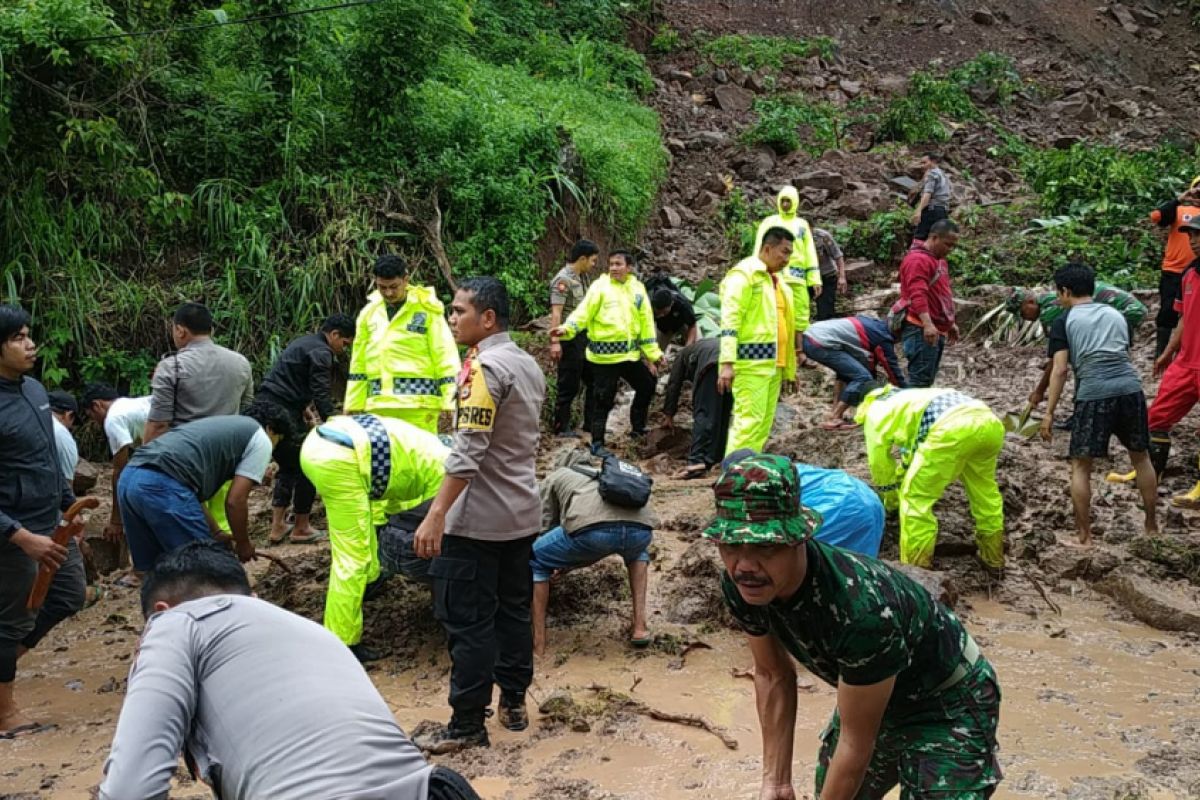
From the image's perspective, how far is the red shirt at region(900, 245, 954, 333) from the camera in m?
7.90

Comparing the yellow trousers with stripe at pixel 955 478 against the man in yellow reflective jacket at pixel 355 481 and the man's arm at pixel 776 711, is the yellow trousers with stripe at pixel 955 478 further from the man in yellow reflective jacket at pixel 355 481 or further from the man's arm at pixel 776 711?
the man's arm at pixel 776 711

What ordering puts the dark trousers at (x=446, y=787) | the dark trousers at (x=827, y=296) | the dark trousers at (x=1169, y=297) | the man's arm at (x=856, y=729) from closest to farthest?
the dark trousers at (x=446, y=787)
the man's arm at (x=856, y=729)
the dark trousers at (x=1169, y=297)
the dark trousers at (x=827, y=296)

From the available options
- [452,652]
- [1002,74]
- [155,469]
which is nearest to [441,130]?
[155,469]

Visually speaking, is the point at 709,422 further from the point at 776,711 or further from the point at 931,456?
the point at 776,711

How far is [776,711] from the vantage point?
8.47 ft

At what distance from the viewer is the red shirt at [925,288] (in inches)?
311

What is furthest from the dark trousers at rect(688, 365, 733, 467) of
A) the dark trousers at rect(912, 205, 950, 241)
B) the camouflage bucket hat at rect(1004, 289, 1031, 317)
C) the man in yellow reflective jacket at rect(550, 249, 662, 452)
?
the dark trousers at rect(912, 205, 950, 241)

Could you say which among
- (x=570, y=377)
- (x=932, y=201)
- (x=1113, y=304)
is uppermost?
(x=932, y=201)

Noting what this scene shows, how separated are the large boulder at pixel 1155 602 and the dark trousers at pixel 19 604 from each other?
5.57 m

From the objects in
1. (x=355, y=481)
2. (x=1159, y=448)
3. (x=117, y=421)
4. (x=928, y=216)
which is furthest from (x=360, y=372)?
(x=928, y=216)

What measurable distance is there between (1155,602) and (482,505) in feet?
12.7

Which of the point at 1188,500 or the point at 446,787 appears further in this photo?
the point at 1188,500

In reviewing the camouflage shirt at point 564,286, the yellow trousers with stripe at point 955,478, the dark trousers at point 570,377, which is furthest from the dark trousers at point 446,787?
the camouflage shirt at point 564,286

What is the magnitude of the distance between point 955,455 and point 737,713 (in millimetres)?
2029
